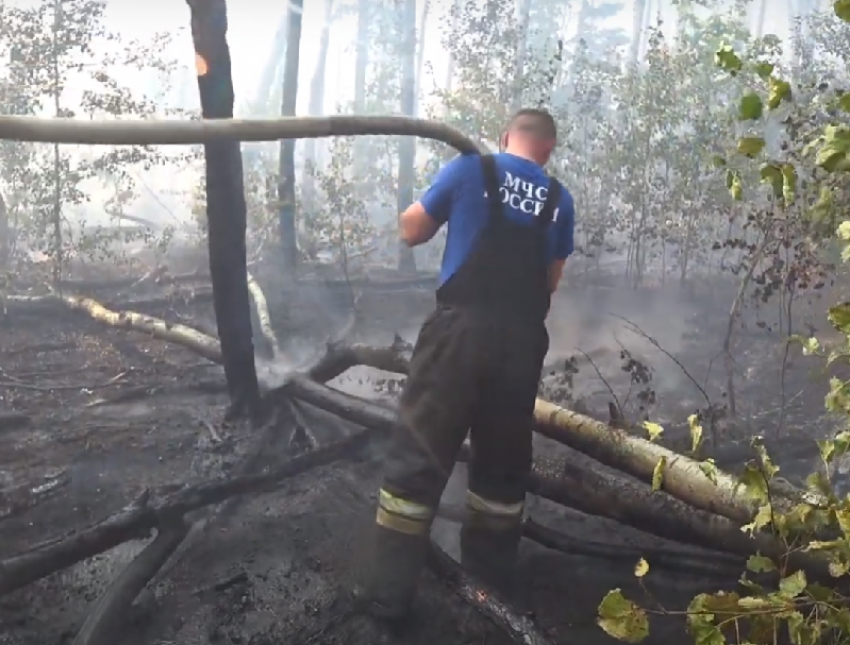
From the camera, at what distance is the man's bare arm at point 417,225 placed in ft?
11.2

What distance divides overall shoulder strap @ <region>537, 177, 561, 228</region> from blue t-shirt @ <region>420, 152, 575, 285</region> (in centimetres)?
3

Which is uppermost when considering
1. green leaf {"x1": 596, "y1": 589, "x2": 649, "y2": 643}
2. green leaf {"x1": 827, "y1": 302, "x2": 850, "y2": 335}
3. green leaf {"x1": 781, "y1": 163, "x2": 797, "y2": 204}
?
green leaf {"x1": 781, "y1": 163, "x2": 797, "y2": 204}

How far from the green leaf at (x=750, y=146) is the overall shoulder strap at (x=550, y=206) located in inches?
70.4

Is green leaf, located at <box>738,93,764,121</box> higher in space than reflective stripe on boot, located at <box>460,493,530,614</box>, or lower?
higher

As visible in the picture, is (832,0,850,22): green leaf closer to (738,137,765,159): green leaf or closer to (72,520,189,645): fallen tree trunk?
(738,137,765,159): green leaf

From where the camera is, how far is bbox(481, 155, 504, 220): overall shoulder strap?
3.33 m

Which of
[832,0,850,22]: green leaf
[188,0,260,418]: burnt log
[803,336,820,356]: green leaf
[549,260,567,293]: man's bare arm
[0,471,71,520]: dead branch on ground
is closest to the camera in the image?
[832,0,850,22]: green leaf

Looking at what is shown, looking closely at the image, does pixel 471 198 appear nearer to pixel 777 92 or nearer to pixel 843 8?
pixel 777 92

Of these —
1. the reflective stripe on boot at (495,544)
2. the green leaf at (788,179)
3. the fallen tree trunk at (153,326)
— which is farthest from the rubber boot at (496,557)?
the fallen tree trunk at (153,326)

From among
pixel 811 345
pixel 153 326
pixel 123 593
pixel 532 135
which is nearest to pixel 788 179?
pixel 811 345

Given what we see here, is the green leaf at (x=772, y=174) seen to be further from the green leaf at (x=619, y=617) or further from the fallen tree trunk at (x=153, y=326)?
the fallen tree trunk at (x=153, y=326)

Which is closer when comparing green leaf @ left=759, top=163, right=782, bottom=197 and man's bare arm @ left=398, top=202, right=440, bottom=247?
green leaf @ left=759, top=163, right=782, bottom=197

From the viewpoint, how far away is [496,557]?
354cm

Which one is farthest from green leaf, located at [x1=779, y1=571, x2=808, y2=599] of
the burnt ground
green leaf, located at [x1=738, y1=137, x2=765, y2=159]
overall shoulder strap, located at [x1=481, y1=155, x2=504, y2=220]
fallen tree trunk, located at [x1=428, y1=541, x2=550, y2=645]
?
overall shoulder strap, located at [x1=481, y1=155, x2=504, y2=220]
